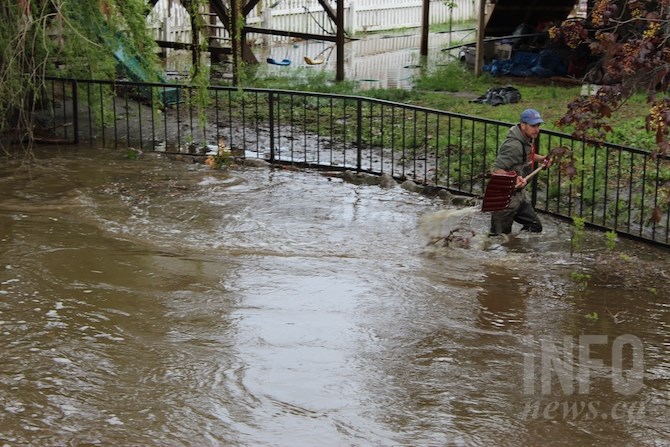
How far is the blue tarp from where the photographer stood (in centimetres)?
2108

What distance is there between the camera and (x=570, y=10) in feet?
81.3

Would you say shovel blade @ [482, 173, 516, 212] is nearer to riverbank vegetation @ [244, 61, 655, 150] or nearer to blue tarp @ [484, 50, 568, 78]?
riverbank vegetation @ [244, 61, 655, 150]

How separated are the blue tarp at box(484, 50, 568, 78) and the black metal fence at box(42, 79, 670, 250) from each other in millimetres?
5797

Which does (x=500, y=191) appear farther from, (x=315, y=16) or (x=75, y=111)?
(x=315, y=16)

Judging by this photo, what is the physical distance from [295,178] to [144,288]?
4827 mm

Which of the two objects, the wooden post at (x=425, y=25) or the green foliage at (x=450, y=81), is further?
the wooden post at (x=425, y=25)

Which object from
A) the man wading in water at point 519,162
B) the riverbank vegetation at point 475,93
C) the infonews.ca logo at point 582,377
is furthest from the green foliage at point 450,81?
the infonews.ca logo at point 582,377

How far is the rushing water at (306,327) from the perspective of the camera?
5.93 metres

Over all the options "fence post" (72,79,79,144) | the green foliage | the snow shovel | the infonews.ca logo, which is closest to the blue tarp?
the green foliage

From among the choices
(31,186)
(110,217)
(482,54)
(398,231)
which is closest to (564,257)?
(398,231)

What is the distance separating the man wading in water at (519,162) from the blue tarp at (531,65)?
1119cm

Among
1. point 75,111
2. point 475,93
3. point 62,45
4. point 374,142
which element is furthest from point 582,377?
point 475,93

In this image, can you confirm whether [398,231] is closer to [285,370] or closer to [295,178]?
[295,178]

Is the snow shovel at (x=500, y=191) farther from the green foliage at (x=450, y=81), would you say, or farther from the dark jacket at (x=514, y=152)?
the green foliage at (x=450, y=81)
